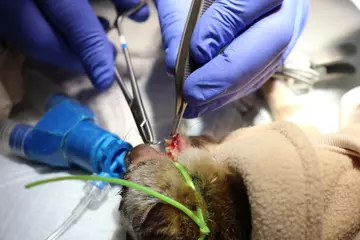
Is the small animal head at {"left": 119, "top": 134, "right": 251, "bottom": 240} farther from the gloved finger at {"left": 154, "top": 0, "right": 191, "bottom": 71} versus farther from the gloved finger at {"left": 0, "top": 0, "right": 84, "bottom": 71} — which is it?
the gloved finger at {"left": 0, "top": 0, "right": 84, "bottom": 71}

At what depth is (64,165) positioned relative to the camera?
0.69 meters

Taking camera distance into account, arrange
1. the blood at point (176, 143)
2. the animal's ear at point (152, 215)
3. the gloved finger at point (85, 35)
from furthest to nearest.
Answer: the gloved finger at point (85, 35) → the blood at point (176, 143) → the animal's ear at point (152, 215)

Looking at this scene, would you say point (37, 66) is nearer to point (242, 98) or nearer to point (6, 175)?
point (6, 175)

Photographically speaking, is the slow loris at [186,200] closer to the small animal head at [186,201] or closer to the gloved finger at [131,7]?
the small animal head at [186,201]

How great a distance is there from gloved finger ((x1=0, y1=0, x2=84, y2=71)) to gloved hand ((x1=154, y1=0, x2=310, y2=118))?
0.60 feet

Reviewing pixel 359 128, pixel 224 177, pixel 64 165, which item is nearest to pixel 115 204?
pixel 64 165

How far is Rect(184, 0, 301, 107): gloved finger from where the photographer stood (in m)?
0.61

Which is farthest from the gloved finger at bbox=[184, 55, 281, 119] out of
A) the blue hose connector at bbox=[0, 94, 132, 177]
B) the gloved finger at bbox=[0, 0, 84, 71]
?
the gloved finger at bbox=[0, 0, 84, 71]

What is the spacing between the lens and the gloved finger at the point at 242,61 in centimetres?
61

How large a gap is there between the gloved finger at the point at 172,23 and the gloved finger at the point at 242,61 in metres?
0.06

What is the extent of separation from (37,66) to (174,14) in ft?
0.99

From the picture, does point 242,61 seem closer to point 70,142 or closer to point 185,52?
point 185,52

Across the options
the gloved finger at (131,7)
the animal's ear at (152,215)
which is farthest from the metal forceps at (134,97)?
the animal's ear at (152,215)

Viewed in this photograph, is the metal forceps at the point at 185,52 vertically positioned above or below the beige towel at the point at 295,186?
above
